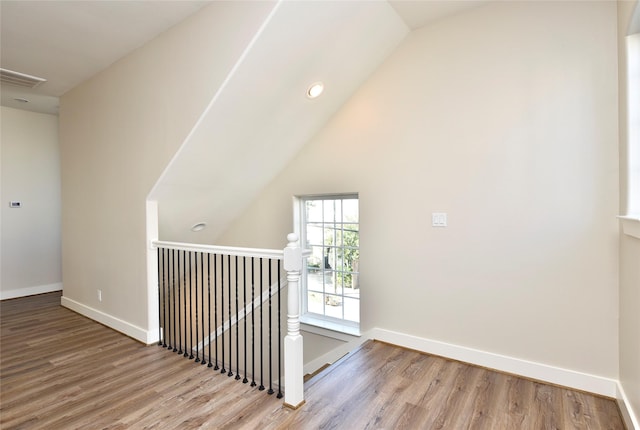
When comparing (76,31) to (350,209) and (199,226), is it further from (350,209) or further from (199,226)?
(350,209)

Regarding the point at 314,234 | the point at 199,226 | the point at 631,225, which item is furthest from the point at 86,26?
the point at 631,225

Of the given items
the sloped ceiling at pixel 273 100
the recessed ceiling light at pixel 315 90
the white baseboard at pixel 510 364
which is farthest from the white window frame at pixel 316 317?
the recessed ceiling light at pixel 315 90

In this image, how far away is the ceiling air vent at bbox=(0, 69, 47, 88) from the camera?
3613 millimetres

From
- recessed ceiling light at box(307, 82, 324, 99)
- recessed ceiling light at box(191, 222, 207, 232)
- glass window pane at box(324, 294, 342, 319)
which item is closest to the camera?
recessed ceiling light at box(307, 82, 324, 99)

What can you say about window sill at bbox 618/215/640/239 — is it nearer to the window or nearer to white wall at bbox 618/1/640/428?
white wall at bbox 618/1/640/428

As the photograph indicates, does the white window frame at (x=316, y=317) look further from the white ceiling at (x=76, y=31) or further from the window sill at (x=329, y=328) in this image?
the white ceiling at (x=76, y=31)

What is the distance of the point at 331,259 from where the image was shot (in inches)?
147

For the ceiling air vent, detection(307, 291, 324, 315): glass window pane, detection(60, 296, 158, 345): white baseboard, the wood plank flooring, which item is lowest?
the wood plank flooring

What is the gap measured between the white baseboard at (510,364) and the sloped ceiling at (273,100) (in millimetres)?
2122

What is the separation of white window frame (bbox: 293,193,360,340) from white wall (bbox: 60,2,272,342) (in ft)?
4.95

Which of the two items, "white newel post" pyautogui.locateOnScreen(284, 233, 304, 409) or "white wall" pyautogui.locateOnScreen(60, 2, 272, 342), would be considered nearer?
"white newel post" pyautogui.locateOnScreen(284, 233, 304, 409)

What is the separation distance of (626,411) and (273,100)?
314cm

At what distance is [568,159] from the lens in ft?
7.73

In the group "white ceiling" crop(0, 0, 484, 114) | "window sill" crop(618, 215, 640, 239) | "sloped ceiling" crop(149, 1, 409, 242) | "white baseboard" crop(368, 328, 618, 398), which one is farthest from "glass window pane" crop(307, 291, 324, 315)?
"white ceiling" crop(0, 0, 484, 114)
